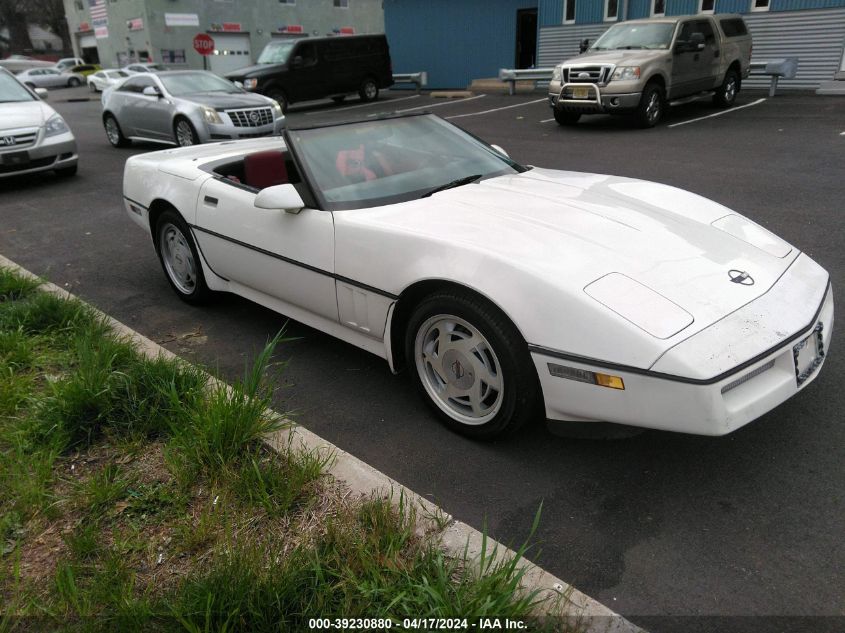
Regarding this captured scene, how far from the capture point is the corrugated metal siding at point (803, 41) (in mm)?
15438

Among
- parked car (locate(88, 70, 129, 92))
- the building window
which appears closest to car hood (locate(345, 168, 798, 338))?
the building window

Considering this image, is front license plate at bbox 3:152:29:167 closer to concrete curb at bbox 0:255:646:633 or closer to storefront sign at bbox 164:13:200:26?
concrete curb at bbox 0:255:646:633

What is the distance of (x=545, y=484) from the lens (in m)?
2.65

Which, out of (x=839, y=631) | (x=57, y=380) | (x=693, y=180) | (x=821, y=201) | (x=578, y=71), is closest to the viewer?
(x=839, y=631)

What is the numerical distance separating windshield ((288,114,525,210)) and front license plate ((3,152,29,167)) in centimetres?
654

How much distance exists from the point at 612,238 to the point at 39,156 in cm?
852

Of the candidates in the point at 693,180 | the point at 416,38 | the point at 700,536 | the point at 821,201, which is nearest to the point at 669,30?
the point at 693,180

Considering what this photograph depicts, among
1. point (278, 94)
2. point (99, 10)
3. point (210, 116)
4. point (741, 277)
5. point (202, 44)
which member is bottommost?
point (278, 94)

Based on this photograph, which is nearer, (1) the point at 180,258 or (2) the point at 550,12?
Result: (1) the point at 180,258

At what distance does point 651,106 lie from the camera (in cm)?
1166

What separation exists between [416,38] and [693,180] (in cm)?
1892

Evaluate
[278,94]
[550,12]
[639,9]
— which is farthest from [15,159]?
[550,12]

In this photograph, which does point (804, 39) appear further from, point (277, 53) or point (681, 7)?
point (277, 53)

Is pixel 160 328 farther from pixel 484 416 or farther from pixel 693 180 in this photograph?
pixel 693 180
